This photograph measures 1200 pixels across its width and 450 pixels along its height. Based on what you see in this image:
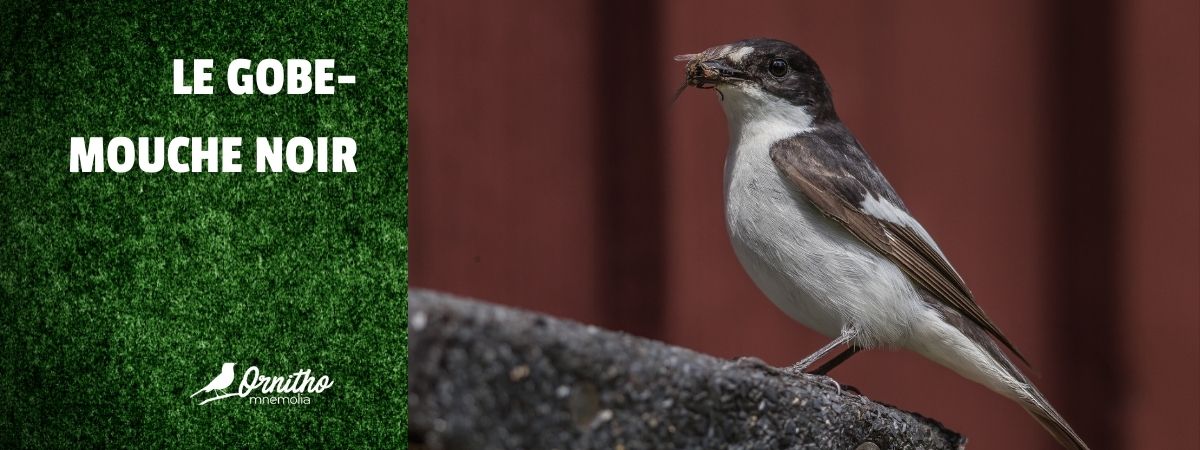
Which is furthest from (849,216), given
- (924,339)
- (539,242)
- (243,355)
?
(243,355)

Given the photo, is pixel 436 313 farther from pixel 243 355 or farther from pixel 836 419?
pixel 243 355

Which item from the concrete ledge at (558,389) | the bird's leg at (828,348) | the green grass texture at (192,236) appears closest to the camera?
the concrete ledge at (558,389)

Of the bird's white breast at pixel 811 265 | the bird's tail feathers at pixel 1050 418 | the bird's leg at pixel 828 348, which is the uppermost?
the bird's white breast at pixel 811 265

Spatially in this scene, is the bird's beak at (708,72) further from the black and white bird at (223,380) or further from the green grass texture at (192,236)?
the black and white bird at (223,380)

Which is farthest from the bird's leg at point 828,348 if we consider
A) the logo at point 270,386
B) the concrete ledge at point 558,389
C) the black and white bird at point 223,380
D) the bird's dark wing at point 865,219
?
the black and white bird at point 223,380

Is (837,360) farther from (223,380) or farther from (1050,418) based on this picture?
(223,380)

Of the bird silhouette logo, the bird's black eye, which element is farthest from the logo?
the bird's black eye

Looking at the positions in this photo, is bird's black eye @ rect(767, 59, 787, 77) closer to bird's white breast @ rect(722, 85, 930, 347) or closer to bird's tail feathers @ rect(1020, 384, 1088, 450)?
bird's white breast @ rect(722, 85, 930, 347)
